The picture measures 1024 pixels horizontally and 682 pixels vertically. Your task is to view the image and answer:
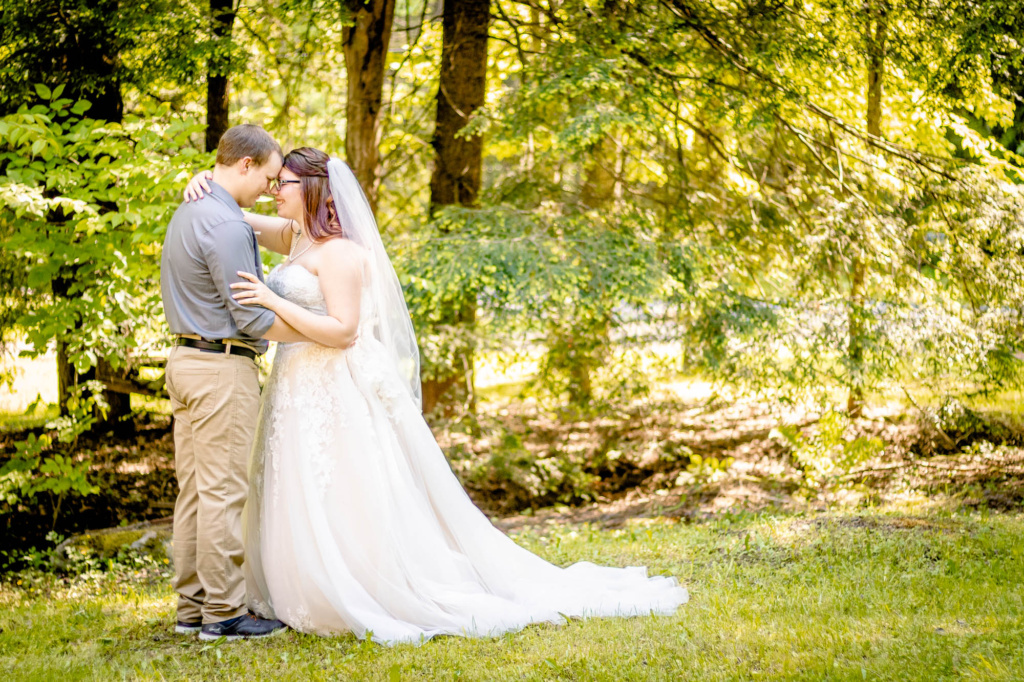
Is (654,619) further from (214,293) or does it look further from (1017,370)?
(1017,370)

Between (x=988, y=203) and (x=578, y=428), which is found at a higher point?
(x=988, y=203)

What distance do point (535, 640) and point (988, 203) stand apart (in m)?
5.67

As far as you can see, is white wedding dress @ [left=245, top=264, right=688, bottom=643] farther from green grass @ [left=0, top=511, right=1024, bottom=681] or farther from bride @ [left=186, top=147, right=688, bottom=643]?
green grass @ [left=0, top=511, right=1024, bottom=681]

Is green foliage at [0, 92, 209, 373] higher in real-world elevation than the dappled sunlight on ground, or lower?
higher

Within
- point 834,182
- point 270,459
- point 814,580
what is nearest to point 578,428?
point 834,182

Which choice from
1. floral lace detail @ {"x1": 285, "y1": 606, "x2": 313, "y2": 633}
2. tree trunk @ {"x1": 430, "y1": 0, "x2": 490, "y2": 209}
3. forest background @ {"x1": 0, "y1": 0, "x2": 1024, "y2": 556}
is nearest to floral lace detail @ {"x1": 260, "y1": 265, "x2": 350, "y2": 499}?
floral lace detail @ {"x1": 285, "y1": 606, "x2": 313, "y2": 633}

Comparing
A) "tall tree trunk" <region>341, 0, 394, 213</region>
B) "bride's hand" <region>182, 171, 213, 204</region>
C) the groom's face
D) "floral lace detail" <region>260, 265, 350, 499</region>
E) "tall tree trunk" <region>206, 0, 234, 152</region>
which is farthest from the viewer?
"tall tree trunk" <region>341, 0, 394, 213</region>

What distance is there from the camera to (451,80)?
8.45 metres

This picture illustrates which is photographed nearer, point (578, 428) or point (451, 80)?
point (451, 80)

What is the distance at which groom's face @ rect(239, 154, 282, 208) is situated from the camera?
12.7ft

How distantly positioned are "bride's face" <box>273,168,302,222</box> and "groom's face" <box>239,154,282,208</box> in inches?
2.8

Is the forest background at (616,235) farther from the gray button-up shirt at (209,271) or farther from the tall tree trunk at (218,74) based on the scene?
the gray button-up shirt at (209,271)

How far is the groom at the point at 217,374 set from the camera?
370 cm

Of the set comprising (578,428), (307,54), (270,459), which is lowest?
(578,428)
